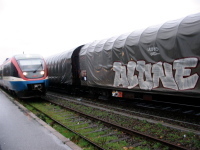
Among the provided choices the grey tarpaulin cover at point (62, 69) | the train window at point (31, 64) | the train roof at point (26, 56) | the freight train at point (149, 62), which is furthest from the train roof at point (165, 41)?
the train roof at point (26, 56)

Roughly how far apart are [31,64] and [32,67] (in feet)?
0.79

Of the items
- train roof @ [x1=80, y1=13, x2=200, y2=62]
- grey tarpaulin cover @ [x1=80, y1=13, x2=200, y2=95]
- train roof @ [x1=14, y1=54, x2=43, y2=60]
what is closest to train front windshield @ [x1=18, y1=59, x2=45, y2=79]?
train roof @ [x1=14, y1=54, x2=43, y2=60]

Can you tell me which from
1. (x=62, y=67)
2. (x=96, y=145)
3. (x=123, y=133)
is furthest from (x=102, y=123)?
(x=62, y=67)

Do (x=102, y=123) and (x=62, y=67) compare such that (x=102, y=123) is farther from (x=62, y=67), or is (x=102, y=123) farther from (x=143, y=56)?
(x=62, y=67)

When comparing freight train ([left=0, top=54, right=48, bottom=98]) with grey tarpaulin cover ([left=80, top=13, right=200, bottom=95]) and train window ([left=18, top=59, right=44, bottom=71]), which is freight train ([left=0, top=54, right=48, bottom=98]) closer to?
train window ([left=18, top=59, right=44, bottom=71])

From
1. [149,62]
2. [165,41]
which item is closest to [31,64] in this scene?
[149,62]

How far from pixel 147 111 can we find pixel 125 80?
173 centimetres

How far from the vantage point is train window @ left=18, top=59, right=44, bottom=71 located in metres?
12.4

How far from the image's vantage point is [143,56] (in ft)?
26.8

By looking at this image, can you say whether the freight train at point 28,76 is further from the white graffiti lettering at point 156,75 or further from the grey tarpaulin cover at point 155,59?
the white graffiti lettering at point 156,75

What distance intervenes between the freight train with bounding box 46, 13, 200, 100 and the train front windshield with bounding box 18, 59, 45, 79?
2819 mm

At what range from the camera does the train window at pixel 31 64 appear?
12359mm

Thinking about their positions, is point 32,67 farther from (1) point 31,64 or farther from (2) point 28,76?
(2) point 28,76

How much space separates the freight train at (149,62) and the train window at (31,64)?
9.51ft
